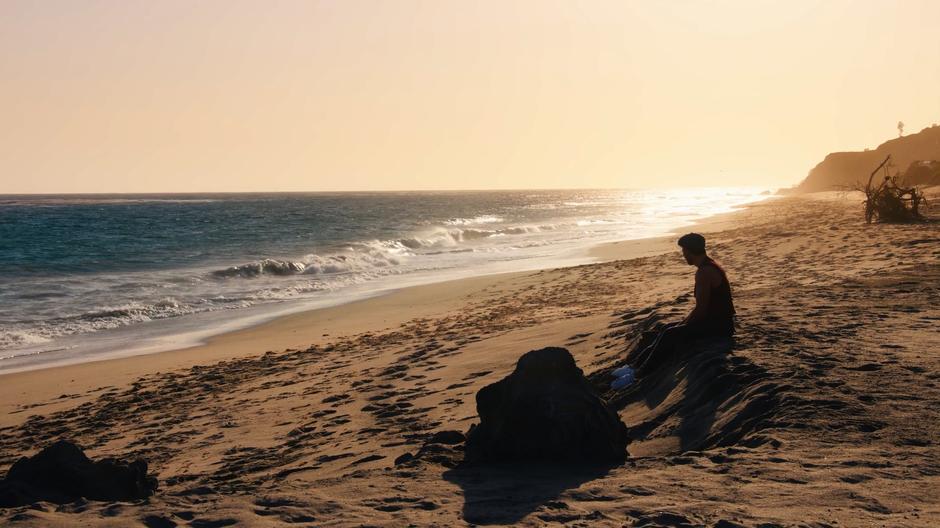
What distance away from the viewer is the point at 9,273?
2744cm

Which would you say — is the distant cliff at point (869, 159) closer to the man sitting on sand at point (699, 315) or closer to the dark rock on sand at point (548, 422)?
the man sitting on sand at point (699, 315)

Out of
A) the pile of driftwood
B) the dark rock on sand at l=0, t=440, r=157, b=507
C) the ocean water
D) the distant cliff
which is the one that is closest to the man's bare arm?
the dark rock on sand at l=0, t=440, r=157, b=507

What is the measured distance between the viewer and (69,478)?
5.23m

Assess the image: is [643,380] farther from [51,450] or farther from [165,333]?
[165,333]

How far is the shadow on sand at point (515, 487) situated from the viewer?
438 centimetres

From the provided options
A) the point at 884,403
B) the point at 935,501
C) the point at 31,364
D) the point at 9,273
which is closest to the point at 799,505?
the point at 935,501

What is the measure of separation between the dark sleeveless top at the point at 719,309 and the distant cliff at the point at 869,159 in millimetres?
62033

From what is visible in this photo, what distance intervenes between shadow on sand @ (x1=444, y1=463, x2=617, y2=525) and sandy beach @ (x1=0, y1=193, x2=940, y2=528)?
2cm

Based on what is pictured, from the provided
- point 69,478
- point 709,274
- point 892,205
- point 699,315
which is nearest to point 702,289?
point 709,274

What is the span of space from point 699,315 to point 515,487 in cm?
330

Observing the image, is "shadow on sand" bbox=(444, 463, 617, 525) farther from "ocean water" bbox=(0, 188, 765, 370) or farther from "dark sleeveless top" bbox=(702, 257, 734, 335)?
"ocean water" bbox=(0, 188, 765, 370)

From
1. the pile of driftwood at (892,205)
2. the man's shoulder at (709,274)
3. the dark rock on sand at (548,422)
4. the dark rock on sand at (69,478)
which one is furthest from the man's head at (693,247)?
the pile of driftwood at (892,205)

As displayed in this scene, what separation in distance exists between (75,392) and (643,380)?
7706mm

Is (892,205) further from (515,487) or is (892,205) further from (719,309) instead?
(515,487)
